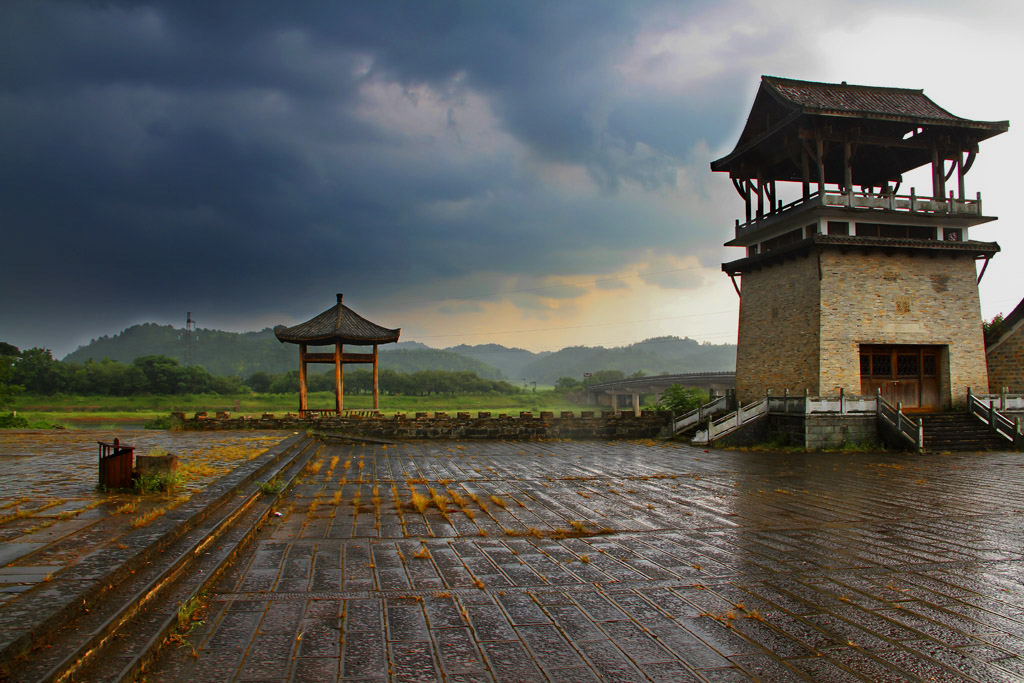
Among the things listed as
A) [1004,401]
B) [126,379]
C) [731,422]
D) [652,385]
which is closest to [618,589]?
[731,422]

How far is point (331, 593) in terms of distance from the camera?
400 centimetres

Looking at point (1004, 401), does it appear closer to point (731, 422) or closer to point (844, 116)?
point (731, 422)

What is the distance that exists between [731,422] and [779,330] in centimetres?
408

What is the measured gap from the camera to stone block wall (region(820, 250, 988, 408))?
57.4 feet

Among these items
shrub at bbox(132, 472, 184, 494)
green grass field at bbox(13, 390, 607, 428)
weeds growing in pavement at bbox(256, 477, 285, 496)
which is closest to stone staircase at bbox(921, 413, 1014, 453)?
weeds growing in pavement at bbox(256, 477, 285, 496)

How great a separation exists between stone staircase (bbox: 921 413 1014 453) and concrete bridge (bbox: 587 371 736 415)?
64.5 feet

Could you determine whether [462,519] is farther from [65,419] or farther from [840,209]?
[65,419]

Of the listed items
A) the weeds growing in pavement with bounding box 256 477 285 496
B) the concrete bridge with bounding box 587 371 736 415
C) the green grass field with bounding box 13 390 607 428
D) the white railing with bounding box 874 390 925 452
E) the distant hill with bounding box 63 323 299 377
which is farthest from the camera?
the distant hill with bounding box 63 323 299 377

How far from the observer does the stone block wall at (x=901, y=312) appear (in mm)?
17484

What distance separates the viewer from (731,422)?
17.7 metres

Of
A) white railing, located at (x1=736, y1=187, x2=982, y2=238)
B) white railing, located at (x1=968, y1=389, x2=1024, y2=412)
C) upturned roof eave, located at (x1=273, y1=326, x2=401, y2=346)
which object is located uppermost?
white railing, located at (x1=736, y1=187, x2=982, y2=238)

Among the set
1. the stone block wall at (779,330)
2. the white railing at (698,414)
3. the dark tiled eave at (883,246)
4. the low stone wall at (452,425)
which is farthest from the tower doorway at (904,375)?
the low stone wall at (452,425)

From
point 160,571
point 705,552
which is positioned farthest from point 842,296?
point 160,571

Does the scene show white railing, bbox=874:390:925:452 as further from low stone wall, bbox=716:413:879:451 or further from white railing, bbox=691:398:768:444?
white railing, bbox=691:398:768:444
